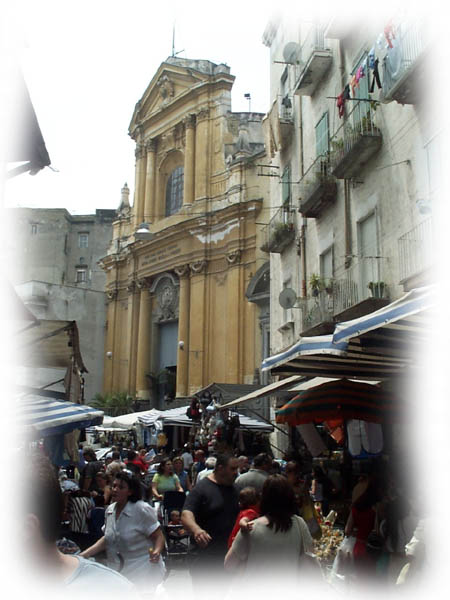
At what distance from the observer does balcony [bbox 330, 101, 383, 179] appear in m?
13.5

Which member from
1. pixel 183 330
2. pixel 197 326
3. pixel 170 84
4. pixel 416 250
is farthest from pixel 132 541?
Answer: pixel 170 84

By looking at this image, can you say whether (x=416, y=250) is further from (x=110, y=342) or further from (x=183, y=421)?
(x=110, y=342)

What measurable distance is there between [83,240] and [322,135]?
121 ft

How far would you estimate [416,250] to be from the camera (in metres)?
11.6

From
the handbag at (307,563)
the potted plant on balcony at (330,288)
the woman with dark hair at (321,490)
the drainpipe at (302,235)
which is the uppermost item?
the drainpipe at (302,235)

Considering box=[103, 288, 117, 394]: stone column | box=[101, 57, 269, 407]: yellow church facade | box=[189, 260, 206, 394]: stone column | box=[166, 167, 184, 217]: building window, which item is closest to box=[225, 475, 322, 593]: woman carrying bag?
box=[101, 57, 269, 407]: yellow church facade

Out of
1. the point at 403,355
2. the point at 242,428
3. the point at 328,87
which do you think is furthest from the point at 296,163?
the point at 403,355

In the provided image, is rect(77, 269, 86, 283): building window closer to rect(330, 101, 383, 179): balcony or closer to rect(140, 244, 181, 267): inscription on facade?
rect(140, 244, 181, 267): inscription on facade

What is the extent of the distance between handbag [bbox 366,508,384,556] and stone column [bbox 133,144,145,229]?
108ft

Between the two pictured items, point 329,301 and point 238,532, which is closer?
point 238,532

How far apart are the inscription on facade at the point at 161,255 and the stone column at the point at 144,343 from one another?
117 cm

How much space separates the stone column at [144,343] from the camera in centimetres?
3512

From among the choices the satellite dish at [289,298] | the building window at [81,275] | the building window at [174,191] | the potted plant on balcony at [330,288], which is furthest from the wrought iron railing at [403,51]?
the building window at [81,275]

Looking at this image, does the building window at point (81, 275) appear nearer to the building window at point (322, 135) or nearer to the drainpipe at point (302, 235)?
the drainpipe at point (302, 235)
